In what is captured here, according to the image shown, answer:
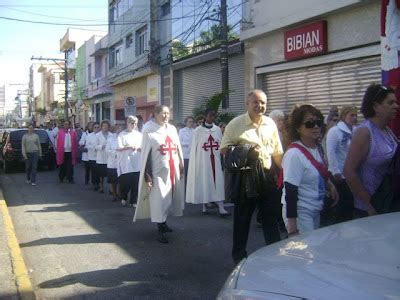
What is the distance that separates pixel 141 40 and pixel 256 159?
2321 centimetres

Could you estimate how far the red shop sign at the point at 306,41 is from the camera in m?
11.9

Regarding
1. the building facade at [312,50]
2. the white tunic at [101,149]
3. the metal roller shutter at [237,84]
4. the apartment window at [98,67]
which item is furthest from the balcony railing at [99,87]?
the white tunic at [101,149]

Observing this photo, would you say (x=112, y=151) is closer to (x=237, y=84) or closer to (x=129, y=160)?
(x=129, y=160)

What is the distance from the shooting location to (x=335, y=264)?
244 centimetres

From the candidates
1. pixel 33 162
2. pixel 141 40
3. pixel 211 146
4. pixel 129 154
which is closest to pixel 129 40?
pixel 141 40

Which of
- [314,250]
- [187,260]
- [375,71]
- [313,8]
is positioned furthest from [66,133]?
[314,250]

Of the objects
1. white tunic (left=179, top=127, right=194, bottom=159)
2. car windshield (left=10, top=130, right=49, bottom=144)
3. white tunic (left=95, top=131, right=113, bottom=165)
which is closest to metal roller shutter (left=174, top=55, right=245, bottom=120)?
white tunic (left=179, top=127, right=194, bottom=159)

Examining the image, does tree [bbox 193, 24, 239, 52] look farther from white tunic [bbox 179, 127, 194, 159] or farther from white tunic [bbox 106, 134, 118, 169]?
white tunic [bbox 106, 134, 118, 169]

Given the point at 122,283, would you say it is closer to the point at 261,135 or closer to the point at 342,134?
the point at 261,135

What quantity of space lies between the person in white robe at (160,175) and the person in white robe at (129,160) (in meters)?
3.33

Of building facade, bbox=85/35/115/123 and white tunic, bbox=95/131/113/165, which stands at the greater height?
building facade, bbox=85/35/115/123

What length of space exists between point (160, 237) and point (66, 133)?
9425 millimetres

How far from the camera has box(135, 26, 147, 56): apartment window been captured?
87.0 ft

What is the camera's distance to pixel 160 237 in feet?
23.8
